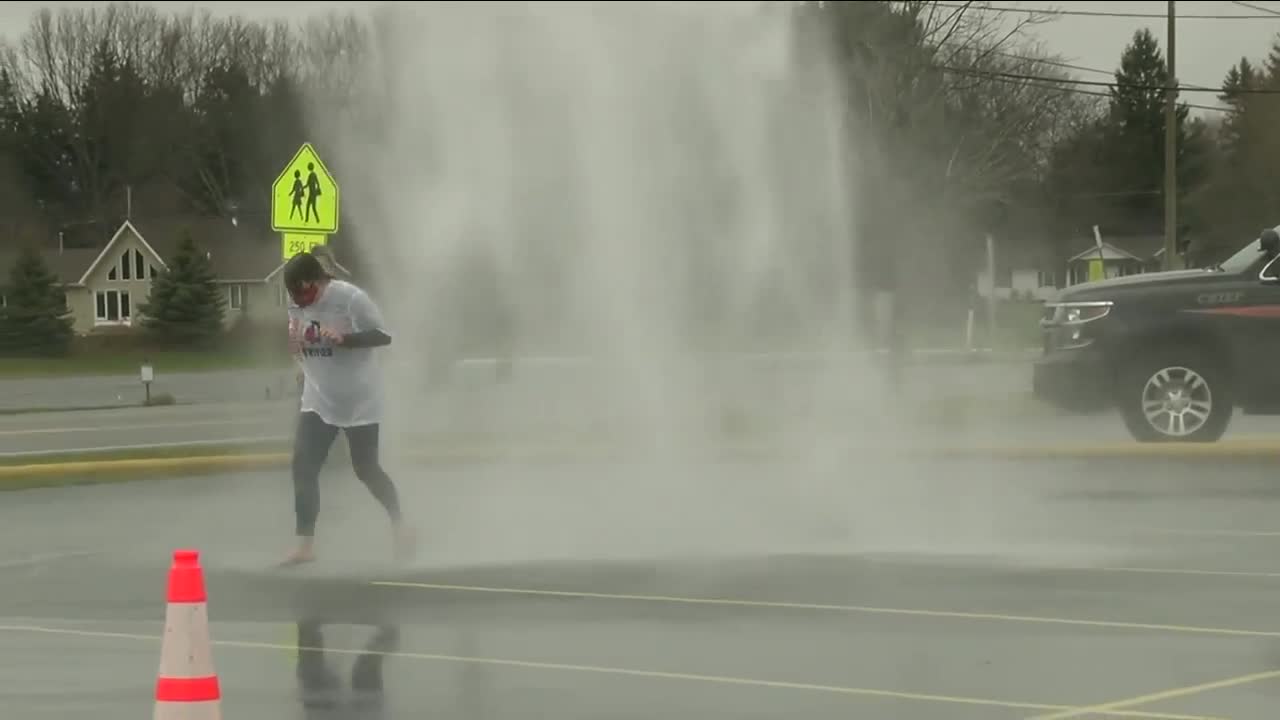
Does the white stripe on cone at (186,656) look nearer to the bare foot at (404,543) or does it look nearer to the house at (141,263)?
the bare foot at (404,543)

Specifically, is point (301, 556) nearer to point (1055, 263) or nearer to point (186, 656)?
point (186, 656)

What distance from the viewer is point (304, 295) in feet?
36.6

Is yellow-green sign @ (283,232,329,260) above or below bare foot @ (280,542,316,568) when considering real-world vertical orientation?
above

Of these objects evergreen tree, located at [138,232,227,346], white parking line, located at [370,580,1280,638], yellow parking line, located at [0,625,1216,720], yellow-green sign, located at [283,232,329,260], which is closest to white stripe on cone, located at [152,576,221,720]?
yellow parking line, located at [0,625,1216,720]

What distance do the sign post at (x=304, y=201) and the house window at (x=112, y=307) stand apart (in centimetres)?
7201

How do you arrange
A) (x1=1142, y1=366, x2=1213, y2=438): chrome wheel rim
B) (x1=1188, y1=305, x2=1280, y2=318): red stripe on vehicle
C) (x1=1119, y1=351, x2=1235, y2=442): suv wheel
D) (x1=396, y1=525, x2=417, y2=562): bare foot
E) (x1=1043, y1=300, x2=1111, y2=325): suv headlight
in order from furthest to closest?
1. (x1=1043, y1=300, x2=1111, y2=325): suv headlight
2. (x1=1142, y1=366, x2=1213, y2=438): chrome wheel rim
3. (x1=1119, y1=351, x2=1235, y2=442): suv wheel
4. (x1=1188, y1=305, x2=1280, y2=318): red stripe on vehicle
5. (x1=396, y1=525, x2=417, y2=562): bare foot

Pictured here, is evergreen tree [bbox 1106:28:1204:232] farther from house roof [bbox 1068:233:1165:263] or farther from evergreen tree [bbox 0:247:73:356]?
evergreen tree [bbox 0:247:73:356]

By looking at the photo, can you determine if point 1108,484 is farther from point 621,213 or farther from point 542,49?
point 542,49

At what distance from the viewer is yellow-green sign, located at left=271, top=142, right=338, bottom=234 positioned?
60.5ft

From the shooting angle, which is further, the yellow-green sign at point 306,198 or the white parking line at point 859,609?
the yellow-green sign at point 306,198

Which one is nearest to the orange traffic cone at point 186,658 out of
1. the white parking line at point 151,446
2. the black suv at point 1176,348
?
the black suv at point 1176,348

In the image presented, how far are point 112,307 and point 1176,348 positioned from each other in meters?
78.2

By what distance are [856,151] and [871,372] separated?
4.74 meters

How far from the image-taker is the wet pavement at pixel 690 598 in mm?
7441
